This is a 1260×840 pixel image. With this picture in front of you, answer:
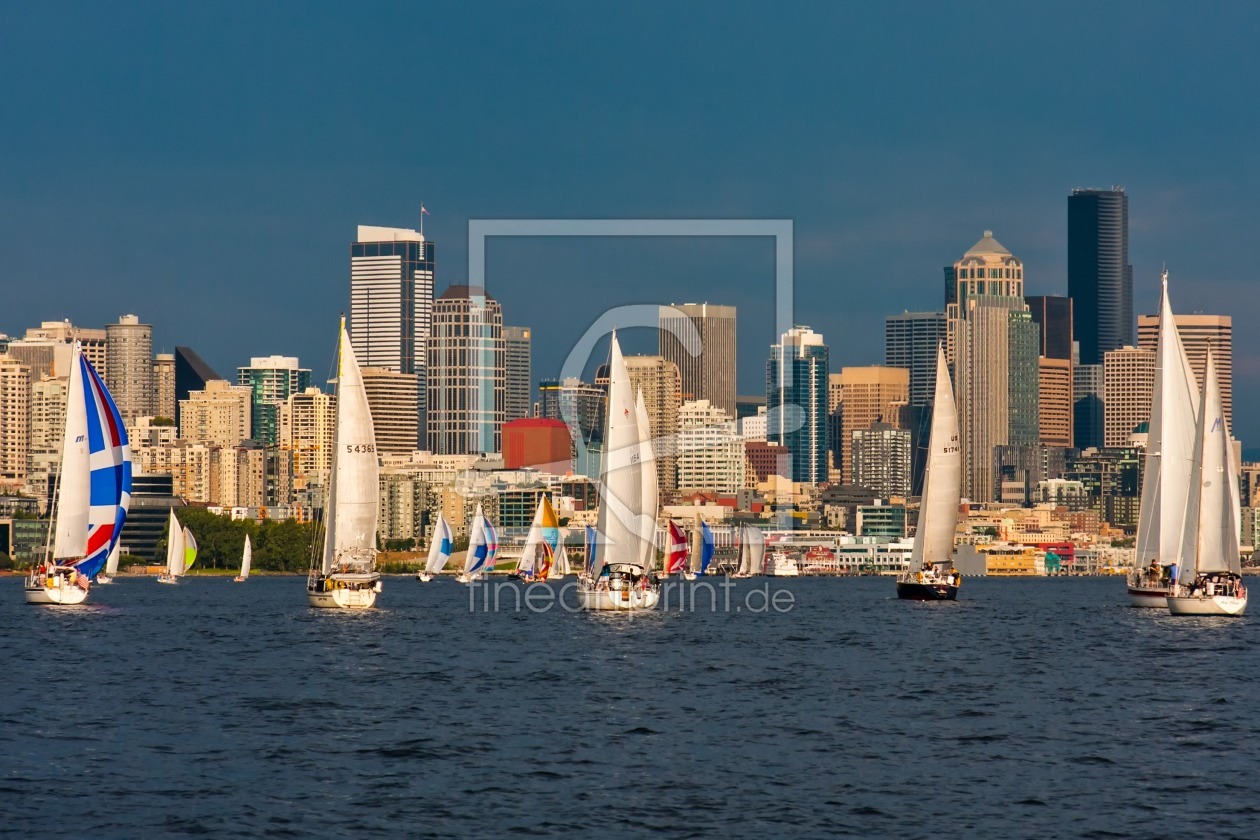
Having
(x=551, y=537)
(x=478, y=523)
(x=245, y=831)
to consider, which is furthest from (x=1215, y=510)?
(x=551, y=537)

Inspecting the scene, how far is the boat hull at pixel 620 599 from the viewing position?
3310 inches

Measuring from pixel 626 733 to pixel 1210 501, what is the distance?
142 feet

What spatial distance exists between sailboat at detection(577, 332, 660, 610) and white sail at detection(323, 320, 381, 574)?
34.6 feet

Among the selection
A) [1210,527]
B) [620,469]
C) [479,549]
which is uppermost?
[620,469]

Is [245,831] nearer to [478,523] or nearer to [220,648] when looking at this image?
[220,648]

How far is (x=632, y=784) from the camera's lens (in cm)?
3959

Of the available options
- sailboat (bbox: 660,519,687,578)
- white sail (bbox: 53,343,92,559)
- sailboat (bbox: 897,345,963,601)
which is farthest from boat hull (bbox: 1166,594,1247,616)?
sailboat (bbox: 660,519,687,578)

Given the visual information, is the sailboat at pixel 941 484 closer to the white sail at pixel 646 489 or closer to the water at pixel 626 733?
the water at pixel 626 733

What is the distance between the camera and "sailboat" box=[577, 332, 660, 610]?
261 feet

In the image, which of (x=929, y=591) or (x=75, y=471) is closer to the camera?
(x=75, y=471)

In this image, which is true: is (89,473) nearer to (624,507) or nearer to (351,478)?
(351,478)

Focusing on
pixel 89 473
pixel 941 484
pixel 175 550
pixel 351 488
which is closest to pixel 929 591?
pixel 941 484

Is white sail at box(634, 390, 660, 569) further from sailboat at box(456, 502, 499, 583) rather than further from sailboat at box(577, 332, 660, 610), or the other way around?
sailboat at box(456, 502, 499, 583)

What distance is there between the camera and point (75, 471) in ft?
289
